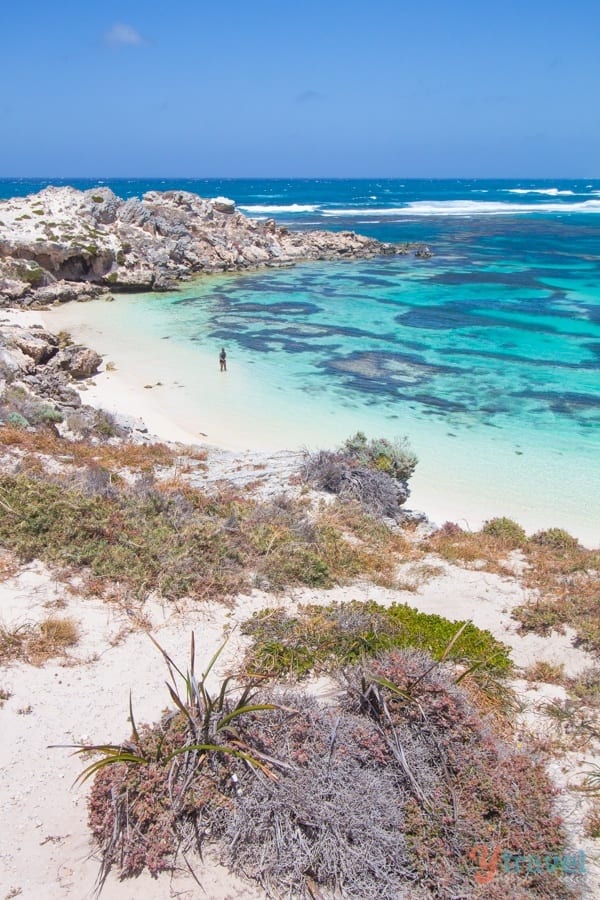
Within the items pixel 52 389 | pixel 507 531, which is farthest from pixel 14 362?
pixel 507 531

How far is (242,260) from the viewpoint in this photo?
164ft

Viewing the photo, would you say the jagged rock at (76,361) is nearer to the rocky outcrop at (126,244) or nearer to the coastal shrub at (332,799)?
the rocky outcrop at (126,244)

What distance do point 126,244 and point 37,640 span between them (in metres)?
39.0

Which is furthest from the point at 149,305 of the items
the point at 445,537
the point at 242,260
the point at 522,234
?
the point at 522,234

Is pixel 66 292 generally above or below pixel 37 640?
above

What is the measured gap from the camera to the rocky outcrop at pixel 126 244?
3594cm

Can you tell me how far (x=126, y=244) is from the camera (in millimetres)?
41156

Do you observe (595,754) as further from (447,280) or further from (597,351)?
(447,280)

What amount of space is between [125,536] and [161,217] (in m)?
47.5

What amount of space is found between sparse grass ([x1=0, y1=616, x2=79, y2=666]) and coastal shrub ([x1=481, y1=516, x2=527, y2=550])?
26.0ft

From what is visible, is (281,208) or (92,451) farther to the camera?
(281,208)

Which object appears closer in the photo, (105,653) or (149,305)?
(105,653)

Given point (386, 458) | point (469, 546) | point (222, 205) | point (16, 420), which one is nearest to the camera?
point (469, 546)

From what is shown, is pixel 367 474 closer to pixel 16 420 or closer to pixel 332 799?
pixel 16 420
